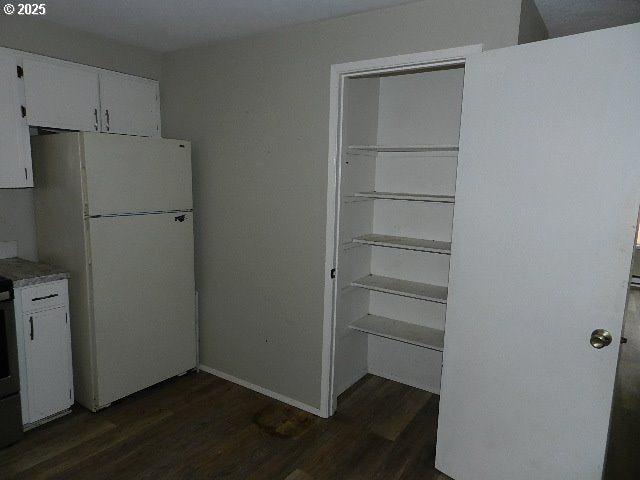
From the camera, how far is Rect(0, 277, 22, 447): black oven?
230 centimetres

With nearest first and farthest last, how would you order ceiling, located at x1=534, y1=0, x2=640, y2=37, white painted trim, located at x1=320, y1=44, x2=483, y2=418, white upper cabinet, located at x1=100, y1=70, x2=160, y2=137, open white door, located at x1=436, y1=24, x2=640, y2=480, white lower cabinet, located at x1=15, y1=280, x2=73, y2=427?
open white door, located at x1=436, y1=24, x2=640, y2=480 < white painted trim, located at x1=320, y1=44, x2=483, y2=418 < ceiling, located at x1=534, y1=0, x2=640, y2=37 < white lower cabinet, located at x1=15, y1=280, x2=73, y2=427 < white upper cabinet, located at x1=100, y1=70, x2=160, y2=137

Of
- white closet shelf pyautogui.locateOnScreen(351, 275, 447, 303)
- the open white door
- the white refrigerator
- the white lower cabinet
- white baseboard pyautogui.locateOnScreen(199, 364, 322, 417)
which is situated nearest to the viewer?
the open white door

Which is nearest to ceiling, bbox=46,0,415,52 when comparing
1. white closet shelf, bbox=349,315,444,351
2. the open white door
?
the open white door

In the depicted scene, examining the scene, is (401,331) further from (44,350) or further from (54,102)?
(54,102)

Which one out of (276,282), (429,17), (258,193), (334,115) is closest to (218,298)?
(276,282)

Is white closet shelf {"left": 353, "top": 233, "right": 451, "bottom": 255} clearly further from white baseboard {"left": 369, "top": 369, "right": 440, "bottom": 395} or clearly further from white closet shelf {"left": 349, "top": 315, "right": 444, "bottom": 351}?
white baseboard {"left": 369, "top": 369, "right": 440, "bottom": 395}

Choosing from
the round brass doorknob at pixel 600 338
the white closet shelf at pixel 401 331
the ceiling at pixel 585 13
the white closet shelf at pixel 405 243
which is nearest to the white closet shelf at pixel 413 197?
the white closet shelf at pixel 405 243

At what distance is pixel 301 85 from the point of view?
105 inches

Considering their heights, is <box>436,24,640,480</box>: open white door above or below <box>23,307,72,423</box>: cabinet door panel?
above

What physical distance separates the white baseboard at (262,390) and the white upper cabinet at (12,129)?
6.16ft

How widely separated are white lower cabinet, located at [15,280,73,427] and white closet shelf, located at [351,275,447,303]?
6.30ft

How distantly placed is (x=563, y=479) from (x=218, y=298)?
7.99 feet

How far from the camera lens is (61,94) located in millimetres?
2748

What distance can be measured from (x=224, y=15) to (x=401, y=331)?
234 centimetres
